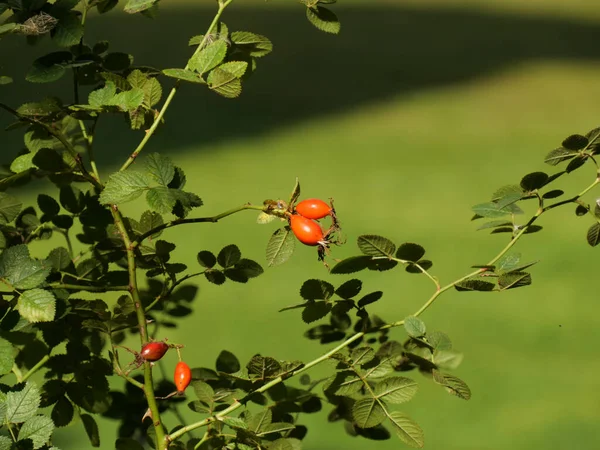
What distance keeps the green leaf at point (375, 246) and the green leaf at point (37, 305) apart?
226 millimetres

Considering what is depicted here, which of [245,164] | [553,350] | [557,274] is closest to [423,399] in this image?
[553,350]

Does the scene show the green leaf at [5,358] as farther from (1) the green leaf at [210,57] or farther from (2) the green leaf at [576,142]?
(2) the green leaf at [576,142]

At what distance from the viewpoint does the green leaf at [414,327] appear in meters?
0.62

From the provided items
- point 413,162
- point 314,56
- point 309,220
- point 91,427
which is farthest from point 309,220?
point 314,56

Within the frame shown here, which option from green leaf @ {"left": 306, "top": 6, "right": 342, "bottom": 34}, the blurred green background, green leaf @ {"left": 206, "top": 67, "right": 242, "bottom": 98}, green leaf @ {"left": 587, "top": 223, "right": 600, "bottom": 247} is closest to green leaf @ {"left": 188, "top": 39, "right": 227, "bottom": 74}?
green leaf @ {"left": 206, "top": 67, "right": 242, "bottom": 98}

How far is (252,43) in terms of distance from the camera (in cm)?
72

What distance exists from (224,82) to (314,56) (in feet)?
8.40

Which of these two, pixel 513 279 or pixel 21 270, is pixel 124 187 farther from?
pixel 513 279

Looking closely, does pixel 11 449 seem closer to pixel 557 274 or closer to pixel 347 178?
pixel 557 274

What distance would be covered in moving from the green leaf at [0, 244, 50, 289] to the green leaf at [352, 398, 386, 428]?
0.25 m

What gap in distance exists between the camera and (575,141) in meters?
0.65

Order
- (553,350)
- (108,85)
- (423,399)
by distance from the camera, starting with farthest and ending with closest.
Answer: (553,350) < (423,399) < (108,85)

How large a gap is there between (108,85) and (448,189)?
1653mm

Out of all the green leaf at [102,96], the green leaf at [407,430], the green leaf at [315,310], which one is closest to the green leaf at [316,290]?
the green leaf at [315,310]
